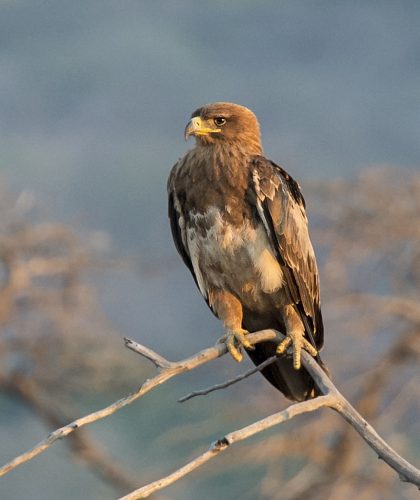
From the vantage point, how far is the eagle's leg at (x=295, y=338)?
481 centimetres

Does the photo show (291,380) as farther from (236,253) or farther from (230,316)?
(236,253)

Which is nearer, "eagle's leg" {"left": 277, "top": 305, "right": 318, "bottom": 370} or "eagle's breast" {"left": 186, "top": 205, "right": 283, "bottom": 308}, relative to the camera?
"eagle's leg" {"left": 277, "top": 305, "right": 318, "bottom": 370}

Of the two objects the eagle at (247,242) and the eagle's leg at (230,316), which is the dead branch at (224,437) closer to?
the eagle's leg at (230,316)

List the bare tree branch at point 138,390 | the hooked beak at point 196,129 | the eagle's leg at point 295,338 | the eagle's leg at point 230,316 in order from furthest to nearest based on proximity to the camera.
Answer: the hooked beak at point 196,129 < the eagle's leg at point 230,316 < the eagle's leg at point 295,338 < the bare tree branch at point 138,390

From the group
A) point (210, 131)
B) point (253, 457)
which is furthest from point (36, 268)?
point (210, 131)

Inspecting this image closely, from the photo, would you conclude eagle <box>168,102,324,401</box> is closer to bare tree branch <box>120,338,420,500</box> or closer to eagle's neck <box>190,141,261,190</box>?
eagle's neck <box>190,141,261,190</box>

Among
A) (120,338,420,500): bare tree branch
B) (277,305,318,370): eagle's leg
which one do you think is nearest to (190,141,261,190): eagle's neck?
(277,305,318,370): eagle's leg

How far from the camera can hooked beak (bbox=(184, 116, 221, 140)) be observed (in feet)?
17.2

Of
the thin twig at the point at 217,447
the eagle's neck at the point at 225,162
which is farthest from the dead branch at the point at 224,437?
the eagle's neck at the point at 225,162

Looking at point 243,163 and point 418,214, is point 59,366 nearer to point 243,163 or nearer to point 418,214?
point 418,214

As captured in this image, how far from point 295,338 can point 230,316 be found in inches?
17.8

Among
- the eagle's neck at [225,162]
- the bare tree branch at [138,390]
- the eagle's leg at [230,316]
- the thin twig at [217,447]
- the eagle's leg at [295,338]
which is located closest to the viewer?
the thin twig at [217,447]

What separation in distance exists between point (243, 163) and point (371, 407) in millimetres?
10425

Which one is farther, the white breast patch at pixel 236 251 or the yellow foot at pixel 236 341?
the white breast patch at pixel 236 251
